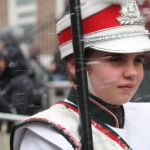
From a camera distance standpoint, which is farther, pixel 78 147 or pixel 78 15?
pixel 78 147

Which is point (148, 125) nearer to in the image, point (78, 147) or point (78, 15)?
point (78, 147)

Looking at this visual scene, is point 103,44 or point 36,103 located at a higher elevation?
point 103,44

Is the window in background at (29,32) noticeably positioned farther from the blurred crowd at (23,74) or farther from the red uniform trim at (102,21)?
the red uniform trim at (102,21)

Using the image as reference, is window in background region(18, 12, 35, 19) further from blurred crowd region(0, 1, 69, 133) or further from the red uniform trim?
the red uniform trim

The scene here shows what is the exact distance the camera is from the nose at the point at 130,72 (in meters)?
1.33

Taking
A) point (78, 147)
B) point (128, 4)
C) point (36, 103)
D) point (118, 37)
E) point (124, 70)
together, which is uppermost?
point (128, 4)

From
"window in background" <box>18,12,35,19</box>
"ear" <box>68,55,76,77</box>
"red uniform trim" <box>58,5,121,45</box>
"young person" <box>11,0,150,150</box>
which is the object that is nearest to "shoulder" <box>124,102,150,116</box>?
"young person" <box>11,0,150,150</box>

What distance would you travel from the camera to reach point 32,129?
1.36 metres

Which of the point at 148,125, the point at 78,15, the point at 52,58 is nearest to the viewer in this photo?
the point at 78,15

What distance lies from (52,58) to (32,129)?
0.41 meters

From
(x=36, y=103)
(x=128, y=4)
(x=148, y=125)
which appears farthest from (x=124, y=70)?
(x=36, y=103)

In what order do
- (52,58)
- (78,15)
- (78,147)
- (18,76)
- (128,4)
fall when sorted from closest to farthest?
(78,15) → (78,147) → (128,4) → (52,58) → (18,76)

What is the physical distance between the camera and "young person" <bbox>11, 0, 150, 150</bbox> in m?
1.33

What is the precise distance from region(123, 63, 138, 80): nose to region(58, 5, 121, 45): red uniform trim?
0.47 feet
